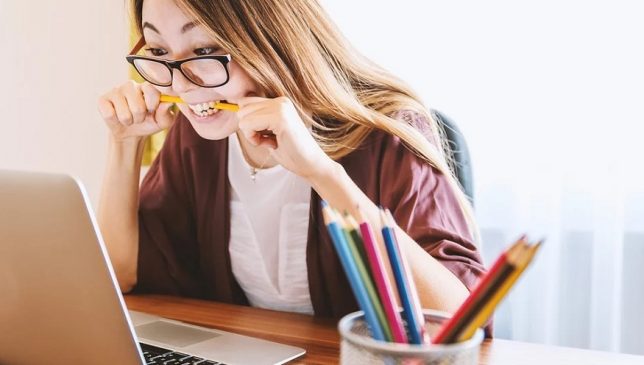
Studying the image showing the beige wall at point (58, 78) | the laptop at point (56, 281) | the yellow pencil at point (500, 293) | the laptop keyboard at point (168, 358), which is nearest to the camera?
the yellow pencil at point (500, 293)

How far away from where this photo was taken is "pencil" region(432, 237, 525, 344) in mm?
353

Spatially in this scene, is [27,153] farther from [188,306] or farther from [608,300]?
[608,300]

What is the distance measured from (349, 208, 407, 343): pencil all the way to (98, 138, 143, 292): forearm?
0.83 meters

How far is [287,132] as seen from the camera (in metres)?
0.85

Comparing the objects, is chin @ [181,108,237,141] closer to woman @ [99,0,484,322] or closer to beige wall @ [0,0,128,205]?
woman @ [99,0,484,322]

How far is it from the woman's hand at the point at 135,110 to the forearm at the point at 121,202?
3cm

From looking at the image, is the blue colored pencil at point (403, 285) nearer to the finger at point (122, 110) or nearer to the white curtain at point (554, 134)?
the finger at point (122, 110)

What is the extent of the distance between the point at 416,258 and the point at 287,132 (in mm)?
225

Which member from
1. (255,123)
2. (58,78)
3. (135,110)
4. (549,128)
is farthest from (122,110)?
(58,78)

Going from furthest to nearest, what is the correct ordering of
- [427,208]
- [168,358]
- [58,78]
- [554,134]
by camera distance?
[58,78], [554,134], [427,208], [168,358]

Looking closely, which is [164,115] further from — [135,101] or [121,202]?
[121,202]

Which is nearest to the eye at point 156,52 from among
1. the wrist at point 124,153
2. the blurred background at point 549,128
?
the wrist at point 124,153

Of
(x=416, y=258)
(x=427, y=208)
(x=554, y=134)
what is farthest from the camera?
(x=554, y=134)

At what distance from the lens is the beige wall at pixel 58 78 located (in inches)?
90.1
